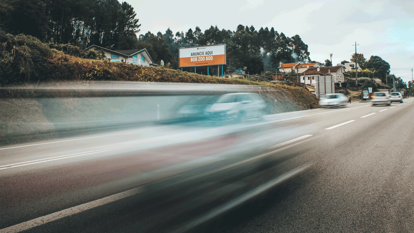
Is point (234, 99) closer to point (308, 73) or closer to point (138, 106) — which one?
point (138, 106)

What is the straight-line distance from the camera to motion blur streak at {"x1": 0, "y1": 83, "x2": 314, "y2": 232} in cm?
267

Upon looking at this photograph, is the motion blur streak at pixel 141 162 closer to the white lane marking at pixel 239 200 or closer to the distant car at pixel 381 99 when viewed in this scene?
the white lane marking at pixel 239 200

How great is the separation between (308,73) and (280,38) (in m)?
71.8

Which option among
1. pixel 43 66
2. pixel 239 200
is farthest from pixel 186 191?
Result: pixel 43 66

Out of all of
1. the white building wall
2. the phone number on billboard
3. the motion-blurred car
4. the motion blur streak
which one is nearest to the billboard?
the phone number on billboard

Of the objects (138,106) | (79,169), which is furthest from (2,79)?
(138,106)

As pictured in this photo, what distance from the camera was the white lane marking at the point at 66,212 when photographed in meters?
2.38

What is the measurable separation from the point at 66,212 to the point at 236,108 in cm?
276

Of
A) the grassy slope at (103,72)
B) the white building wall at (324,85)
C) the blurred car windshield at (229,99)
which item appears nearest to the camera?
the blurred car windshield at (229,99)

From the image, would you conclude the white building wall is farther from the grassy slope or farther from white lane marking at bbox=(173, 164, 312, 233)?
white lane marking at bbox=(173, 164, 312, 233)

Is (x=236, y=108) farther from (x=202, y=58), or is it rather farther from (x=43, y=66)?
(x=202, y=58)

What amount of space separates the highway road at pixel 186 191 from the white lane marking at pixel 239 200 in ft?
0.03

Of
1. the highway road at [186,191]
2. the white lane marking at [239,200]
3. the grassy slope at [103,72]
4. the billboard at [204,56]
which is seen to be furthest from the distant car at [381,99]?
the white lane marking at [239,200]

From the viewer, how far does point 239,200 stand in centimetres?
291
